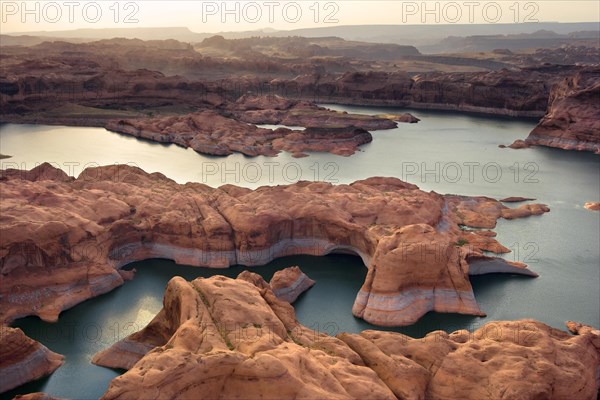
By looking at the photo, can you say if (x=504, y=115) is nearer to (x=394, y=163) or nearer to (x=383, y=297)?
(x=394, y=163)

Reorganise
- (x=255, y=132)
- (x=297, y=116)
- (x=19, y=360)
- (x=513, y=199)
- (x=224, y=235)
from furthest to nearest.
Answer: (x=297, y=116) < (x=255, y=132) < (x=513, y=199) < (x=224, y=235) < (x=19, y=360)

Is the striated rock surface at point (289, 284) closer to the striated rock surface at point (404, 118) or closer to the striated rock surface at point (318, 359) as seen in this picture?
the striated rock surface at point (318, 359)

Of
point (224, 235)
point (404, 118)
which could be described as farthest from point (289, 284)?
point (404, 118)

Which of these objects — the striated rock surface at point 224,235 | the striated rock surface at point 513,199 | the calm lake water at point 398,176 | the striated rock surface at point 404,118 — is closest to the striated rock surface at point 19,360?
the calm lake water at point 398,176

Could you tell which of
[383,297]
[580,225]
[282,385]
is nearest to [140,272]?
[383,297]

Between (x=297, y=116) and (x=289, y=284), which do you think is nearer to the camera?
(x=289, y=284)

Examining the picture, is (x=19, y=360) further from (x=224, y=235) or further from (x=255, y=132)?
(x=255, y=132)

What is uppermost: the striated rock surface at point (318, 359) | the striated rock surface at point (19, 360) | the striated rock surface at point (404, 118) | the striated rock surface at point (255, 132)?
the striated rock surface at point (404, 118)
